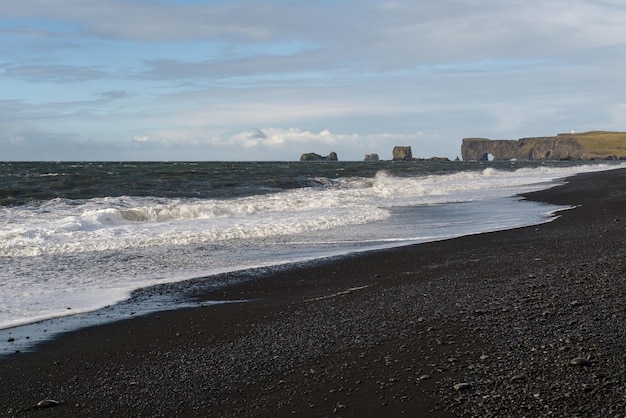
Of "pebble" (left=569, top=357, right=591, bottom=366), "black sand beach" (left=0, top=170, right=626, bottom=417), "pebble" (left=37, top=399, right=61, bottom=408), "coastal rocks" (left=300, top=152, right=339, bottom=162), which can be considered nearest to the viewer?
"black sand beach" (left=0, top=170, right=626, bottom=417)

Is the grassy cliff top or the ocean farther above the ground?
the grassy cliff top

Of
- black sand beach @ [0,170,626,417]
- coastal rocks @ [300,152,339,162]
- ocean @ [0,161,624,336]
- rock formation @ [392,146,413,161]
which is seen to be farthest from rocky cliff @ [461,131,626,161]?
black sand beach @ [0,170,626,417]

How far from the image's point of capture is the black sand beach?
4637 millimetres

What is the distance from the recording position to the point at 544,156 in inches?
7603

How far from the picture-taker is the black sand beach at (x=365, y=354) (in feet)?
15.2

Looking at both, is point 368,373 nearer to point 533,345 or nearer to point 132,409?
point 533,345

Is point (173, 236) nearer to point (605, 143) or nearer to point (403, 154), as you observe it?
point (403, 154)

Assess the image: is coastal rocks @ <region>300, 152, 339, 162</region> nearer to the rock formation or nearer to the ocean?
the rock formation

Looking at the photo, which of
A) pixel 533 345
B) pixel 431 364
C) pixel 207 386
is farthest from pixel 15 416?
pixel 533 345

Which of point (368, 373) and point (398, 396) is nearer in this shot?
point (398, 396)

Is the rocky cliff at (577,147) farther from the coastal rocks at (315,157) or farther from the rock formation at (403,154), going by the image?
the coastal rocks at (315,157)

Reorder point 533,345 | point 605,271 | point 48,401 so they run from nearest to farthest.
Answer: point 48,401 → point 533,345 → point 605,271

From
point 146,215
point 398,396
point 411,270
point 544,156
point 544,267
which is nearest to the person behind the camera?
point 398,396

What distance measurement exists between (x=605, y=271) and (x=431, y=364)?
4134 mm
